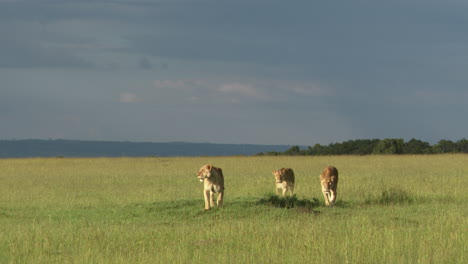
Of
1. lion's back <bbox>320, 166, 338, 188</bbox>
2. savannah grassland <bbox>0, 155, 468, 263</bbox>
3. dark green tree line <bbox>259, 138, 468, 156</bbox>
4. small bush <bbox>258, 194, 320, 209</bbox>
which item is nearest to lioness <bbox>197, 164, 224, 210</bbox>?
savannah grassland <bbox>0, 155, 468, 263</bbox>

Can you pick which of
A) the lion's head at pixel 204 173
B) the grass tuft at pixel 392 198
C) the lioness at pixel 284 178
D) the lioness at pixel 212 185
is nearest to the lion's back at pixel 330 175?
the lioness at pixel 284 178

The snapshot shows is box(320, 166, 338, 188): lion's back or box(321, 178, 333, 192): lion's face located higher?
box(320, 166, 338, 188): lion's back

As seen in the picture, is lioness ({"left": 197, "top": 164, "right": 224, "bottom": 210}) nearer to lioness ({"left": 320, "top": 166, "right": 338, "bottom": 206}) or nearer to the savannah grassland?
the savannah grassland

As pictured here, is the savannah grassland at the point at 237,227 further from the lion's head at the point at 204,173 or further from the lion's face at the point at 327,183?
the lion's head at the point at 204,173

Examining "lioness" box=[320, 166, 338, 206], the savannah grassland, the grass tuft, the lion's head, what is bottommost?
the savannah grassland

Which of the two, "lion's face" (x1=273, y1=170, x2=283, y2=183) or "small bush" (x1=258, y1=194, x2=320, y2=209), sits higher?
"lion's face" (x1=273, y1=170, x2=283, y2=183)

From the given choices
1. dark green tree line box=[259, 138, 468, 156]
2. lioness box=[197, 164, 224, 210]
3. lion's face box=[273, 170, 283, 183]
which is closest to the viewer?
lioness box=[197, 164, 224, 210]

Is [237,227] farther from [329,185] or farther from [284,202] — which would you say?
[329,185]

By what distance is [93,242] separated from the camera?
45.0 feet

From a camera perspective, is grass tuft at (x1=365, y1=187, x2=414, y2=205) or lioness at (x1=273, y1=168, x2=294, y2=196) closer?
lioness at (x1=273, y1=168, x2=294, y2=196)

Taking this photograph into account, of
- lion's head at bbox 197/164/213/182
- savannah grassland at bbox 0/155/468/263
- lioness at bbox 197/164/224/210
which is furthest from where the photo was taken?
lioness at bbox 197/164/224/210

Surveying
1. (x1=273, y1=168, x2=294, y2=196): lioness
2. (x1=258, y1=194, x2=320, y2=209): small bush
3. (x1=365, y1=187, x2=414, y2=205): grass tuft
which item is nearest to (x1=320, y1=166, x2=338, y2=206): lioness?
(x1=258, y1=194, x2=320, y2=209): small bush

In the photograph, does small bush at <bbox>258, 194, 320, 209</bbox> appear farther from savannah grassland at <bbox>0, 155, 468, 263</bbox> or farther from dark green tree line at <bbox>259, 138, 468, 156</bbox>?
dark green tree line at <bbox>259, 138, 468, 156</bbox>

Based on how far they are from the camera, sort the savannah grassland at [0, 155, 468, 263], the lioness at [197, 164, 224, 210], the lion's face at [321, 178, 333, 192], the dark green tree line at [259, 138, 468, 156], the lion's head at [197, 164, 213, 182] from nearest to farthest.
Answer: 1. the savannah grassland at [0, 155, 468, 263]
2. the lion's head at [197, 164, 213, 182]
3. the lioness at [197, 164, 224, 210]
4. the lion's face at [321, 178, 333, 192]
5. the dark green tree line at [259, 138, 468, 156]
